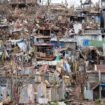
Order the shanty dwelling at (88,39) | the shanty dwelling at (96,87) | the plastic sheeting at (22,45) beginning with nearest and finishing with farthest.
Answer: the shanty dwelling at (96,87), the shanty dwelling at (88,39), the plastic sheeting at (22,45)

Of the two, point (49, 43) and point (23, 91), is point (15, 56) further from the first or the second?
point (23, 91)

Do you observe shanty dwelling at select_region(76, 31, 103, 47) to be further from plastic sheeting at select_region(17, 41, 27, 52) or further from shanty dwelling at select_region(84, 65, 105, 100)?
shanty dwelling at select_region(84, 65, 105, 100)

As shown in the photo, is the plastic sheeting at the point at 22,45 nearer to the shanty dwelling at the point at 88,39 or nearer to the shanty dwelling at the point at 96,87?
the shanty dwelling at the point at 88,39

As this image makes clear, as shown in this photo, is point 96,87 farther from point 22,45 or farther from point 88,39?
point 88,39

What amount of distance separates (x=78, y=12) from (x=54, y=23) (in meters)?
3.58

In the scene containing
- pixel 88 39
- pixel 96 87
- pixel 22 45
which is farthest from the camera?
pixel 88 39

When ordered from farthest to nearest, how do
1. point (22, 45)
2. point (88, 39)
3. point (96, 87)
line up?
point (88, 39), point (22, 45), point (96, 87)

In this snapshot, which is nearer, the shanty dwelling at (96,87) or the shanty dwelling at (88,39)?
the shanty dwelling at (96,87)

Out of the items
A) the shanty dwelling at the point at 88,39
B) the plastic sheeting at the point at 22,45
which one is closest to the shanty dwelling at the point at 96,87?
the shanty dwelling at the point at 88,39

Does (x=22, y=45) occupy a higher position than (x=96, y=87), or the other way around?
(x=22, y=45)

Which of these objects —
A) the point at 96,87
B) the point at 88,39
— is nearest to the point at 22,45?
the point at 88,39

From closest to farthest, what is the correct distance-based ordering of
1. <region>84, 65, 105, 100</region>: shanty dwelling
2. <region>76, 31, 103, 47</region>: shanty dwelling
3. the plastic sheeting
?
1. <region>84, 65, 105, 100</region>: shanty dwelling
2. <region>76, 31, 103, 47</region>: shanty dwelling
3. the plastic sheeting

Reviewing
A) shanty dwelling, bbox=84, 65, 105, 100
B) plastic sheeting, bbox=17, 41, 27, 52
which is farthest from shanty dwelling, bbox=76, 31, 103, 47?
shanty dwelling, bbox=84, 65, 105, 100

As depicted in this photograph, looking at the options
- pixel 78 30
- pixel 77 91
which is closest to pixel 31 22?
pixel 78 30
